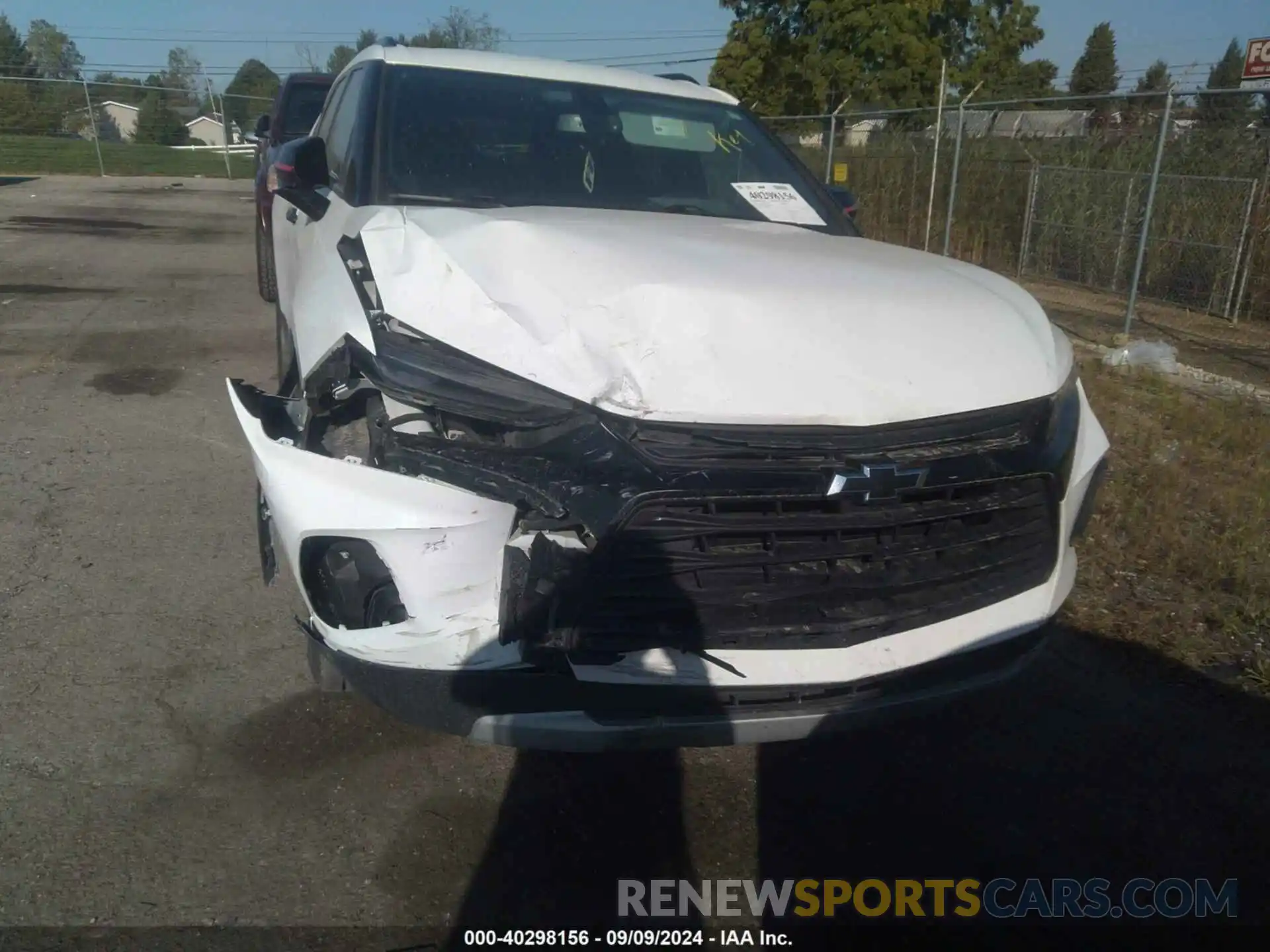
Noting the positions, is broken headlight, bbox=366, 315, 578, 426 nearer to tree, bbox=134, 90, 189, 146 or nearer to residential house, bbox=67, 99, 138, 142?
residential house, bbox=67, 99, 138, 142

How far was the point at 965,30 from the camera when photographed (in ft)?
92.0

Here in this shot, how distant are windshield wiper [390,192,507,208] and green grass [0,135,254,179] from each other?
2818 centimetres

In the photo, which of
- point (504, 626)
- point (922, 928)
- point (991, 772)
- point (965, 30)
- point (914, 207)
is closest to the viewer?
point (504, 626)

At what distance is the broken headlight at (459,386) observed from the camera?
2.24 m

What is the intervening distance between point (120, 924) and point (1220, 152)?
37.4 feet

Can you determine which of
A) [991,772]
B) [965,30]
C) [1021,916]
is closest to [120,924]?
[1021,916]

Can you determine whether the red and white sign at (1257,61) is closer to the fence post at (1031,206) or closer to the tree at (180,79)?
the fence post at (1031,206)

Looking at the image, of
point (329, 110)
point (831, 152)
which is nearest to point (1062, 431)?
point (329, 110)

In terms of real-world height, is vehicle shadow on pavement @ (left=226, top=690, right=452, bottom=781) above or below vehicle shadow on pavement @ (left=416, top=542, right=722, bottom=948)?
above

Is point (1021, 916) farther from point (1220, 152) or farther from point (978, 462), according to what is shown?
point (1220, 152)

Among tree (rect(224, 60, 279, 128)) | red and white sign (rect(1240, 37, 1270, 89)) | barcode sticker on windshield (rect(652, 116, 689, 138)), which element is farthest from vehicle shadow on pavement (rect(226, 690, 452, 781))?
tree (rect(224, 60, 279, 128))

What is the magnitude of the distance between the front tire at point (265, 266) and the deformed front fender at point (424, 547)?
20.5 feet

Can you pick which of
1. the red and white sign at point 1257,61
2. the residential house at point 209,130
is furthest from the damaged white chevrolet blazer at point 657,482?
the residential house at point 209,130

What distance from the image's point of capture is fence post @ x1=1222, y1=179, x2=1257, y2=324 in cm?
981
